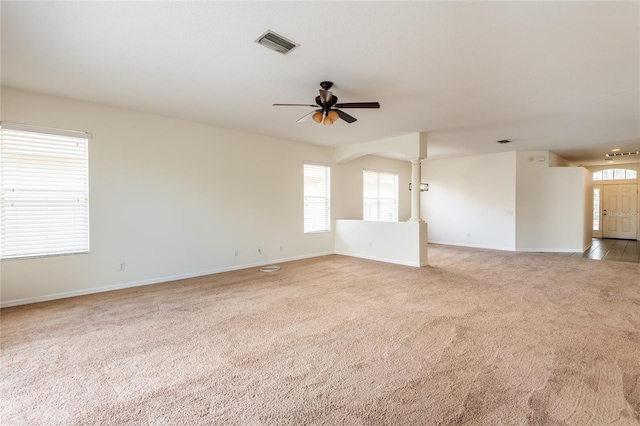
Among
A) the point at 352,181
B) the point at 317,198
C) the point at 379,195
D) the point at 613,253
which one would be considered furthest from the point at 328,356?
the point at 613,253

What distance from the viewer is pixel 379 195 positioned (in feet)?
29.1

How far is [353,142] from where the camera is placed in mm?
6758

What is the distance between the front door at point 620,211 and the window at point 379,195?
776 centimetres

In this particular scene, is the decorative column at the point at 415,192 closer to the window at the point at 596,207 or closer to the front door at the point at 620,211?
the window at the point at 596,207

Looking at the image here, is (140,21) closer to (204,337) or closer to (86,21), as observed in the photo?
(86,21)

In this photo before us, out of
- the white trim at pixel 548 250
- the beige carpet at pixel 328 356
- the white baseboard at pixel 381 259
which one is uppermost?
the white trim at pixel 548 250

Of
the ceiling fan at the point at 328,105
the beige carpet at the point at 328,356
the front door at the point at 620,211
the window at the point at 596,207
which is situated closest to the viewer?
the beige carpet at the point at 328,356

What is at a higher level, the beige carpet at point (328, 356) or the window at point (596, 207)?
the window at point (596, 207)

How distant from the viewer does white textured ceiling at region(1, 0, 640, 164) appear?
87.0 inches

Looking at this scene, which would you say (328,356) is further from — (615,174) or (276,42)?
(615,174)

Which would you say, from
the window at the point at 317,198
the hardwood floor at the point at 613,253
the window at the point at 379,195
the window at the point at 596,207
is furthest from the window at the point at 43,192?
the window at the point at 596,207

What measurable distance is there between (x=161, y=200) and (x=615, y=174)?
46.1ft

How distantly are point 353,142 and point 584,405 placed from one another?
574 cm

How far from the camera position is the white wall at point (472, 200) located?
26.1ft
